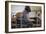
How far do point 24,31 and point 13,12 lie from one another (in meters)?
0.43

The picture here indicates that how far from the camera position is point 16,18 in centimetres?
173

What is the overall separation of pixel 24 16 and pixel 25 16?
0.07 feet

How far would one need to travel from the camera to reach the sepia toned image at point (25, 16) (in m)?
1.73

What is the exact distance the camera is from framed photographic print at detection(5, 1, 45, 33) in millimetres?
1701

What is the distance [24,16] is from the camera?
1.76 m

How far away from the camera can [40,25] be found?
1.81m

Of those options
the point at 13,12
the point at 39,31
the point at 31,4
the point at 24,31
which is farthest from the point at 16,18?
the point at 39,31

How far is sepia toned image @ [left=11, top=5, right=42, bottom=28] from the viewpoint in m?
1.73

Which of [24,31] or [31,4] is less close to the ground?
[31,4]

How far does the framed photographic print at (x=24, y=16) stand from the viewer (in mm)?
1701

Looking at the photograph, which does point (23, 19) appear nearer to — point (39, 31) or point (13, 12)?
point (13, 12)

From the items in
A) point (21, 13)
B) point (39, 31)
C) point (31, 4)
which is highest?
point (31, 4)
